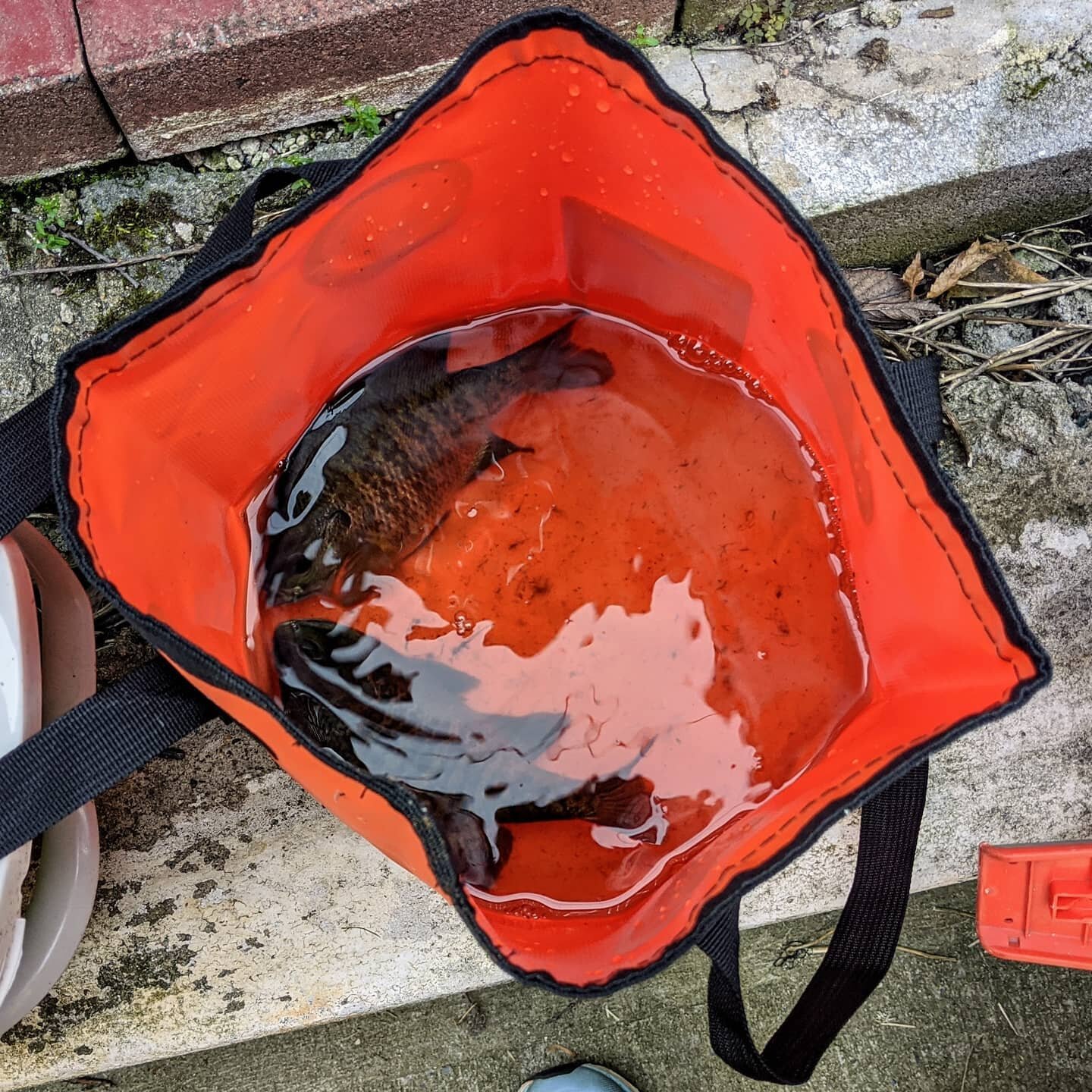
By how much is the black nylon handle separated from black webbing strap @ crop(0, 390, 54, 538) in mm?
310

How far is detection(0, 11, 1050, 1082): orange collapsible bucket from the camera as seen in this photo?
1.26 metres

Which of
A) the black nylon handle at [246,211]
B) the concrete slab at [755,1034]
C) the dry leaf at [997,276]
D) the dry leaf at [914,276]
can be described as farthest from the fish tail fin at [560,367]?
the concrete slab at [755,1034]

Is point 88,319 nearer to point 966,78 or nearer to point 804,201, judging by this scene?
point 804,201

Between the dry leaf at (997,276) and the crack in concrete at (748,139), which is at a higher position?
the crack in concrete at (748,139)

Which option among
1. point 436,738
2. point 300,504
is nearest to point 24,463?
point 300,504

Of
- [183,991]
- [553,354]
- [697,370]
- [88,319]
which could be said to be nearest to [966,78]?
[697,370]

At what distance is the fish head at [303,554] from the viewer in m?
1.73

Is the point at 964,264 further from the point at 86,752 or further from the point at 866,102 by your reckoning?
the point at 86,752

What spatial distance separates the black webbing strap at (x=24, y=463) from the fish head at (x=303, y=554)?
20.7 inches

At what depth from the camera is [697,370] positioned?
1.83 m

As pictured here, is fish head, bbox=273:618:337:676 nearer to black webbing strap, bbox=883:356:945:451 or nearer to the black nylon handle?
the black nylon handle

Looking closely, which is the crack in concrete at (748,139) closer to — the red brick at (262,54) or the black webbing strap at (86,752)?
the red brick at (262,54)

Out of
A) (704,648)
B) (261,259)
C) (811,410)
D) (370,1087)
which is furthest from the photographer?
(370,1087)

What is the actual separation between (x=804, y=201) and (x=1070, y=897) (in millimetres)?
1374
